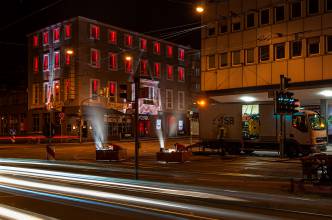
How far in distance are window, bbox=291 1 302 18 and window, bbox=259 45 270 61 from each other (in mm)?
3208

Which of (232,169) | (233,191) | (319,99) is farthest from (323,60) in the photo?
(233,191)

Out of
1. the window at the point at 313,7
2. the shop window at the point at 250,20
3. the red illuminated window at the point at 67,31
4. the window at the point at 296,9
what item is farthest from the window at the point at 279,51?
the red illuminated window at the point at 67,31

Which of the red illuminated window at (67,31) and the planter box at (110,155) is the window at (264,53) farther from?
the red illuminated window at (67,31)

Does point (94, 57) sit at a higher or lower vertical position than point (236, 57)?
higher

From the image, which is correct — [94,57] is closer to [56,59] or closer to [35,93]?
[56,59]

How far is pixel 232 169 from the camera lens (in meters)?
20.8

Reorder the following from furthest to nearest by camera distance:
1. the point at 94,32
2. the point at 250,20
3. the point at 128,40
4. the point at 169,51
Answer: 1. the point at 169,51
2. the point at 128,40
3. the point at 94,32
4. the point at 250,20

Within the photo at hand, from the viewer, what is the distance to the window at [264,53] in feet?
119

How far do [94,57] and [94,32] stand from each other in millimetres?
3179

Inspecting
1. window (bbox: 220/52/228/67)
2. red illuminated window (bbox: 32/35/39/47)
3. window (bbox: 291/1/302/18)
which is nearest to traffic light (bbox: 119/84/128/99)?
window (bbox: 291/1/302/18)

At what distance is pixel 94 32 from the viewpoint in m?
59.2

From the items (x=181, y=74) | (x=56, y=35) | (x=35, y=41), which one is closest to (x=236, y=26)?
(x=56, y=35)

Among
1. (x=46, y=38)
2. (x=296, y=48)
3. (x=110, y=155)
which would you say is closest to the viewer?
(x=110, y=155)

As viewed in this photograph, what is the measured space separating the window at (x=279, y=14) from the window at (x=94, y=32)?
29.0 m
